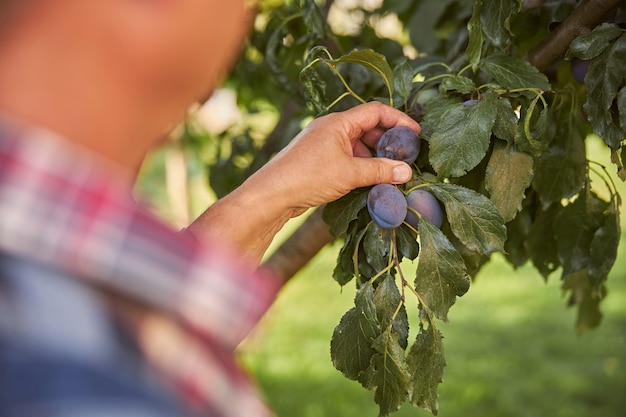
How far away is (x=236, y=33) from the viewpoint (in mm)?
535

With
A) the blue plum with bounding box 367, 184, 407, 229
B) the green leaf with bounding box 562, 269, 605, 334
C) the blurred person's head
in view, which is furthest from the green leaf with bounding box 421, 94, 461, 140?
the blurred person's head

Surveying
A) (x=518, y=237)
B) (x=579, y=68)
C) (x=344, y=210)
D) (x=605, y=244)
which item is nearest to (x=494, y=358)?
(x=518, y=237)

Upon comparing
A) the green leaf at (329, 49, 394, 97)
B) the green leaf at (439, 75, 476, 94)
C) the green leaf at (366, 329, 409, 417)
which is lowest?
the green leaf at (366, 329, 409, 417)

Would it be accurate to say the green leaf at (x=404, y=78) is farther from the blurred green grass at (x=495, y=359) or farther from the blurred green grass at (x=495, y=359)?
the blurred green grass at (x=495, y=359)

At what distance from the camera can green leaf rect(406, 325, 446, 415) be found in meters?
1.04

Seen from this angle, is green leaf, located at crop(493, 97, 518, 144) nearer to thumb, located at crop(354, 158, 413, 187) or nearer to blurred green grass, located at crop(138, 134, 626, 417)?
thumb, located at crop(354, 158, 413, 187)

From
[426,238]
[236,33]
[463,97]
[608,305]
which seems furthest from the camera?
[608,305]

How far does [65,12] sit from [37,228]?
0.37ft

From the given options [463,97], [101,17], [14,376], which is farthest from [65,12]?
[463,97]

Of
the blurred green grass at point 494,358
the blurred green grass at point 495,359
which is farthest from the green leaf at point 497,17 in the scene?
the blurred green grass at point 495,359

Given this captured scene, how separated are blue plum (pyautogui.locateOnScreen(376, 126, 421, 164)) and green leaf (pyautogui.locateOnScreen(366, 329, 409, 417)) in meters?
Result: 0.22

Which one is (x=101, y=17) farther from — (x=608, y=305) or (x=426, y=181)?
(x=608, y=305)

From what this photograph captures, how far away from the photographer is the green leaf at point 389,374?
102 cm

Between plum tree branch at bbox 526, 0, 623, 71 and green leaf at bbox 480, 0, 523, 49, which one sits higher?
plum tree branch at bbox 526, 0, 623, 71
